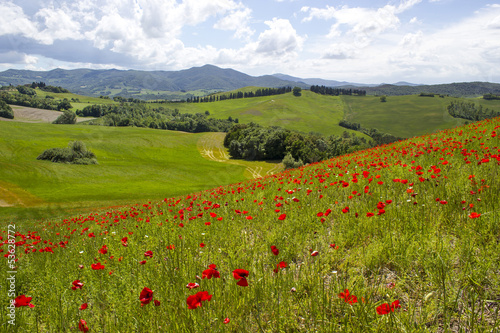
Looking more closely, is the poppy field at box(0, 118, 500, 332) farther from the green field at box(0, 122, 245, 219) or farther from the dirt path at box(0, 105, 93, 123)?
the dirt path at box(0, 105, 93, 123)

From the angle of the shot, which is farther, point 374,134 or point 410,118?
point 410,118

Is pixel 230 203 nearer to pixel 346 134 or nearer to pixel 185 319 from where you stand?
pixel 185 319

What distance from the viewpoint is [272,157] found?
10075 centimetres

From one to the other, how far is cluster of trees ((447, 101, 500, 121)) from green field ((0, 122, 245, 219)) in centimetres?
15115

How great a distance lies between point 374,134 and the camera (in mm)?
154250

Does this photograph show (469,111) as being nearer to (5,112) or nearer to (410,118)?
(410,118)

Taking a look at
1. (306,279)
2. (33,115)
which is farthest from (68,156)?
(33,115)

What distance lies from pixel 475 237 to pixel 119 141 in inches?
4037

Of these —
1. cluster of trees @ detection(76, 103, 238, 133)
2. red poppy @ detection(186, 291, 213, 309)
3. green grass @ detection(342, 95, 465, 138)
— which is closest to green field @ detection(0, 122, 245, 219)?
cluster of trees @ detection(76, 103, 238, 133)

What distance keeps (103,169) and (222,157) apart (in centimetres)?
4843

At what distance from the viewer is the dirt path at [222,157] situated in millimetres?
83188

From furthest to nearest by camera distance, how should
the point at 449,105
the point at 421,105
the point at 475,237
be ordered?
1. the point at 421,105
2. the point at 449,105
3. the point at 475,237

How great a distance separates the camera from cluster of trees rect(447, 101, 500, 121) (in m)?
151

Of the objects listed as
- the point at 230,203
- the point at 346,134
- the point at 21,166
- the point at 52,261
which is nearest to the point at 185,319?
the point at 52,261
